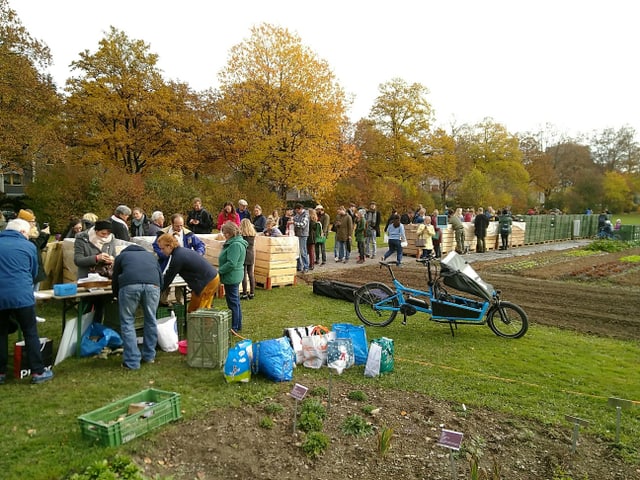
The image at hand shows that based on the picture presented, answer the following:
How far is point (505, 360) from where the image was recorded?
670 cm

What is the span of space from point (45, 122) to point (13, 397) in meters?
28.2

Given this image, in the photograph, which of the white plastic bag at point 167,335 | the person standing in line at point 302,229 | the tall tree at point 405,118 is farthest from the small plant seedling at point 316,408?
the tall tree at point 405,118

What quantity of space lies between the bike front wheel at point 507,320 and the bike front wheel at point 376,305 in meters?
1.56

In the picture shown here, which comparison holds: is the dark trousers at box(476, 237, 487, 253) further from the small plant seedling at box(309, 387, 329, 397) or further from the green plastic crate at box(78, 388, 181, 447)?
the green plastic crate at box(78, 388, 181, 447)

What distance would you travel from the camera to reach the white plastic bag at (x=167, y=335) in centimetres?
662

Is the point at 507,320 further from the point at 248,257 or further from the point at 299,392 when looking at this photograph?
the point at 248,257

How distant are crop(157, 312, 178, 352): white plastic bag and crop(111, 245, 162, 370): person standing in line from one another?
0.45 metres

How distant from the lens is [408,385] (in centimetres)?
A: 566

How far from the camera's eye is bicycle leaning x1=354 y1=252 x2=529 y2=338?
7.64 meters

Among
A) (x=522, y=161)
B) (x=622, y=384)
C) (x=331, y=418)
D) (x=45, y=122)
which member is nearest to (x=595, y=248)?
(x=622, y=384)

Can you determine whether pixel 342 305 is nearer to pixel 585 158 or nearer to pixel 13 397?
pixel 13 397

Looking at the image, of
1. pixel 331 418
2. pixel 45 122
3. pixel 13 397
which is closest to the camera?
pixel 331 418

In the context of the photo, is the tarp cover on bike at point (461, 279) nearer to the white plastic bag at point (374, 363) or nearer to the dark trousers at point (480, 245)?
the white plastic bag at point (374, 363)

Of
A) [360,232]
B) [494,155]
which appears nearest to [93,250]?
[360,232]
